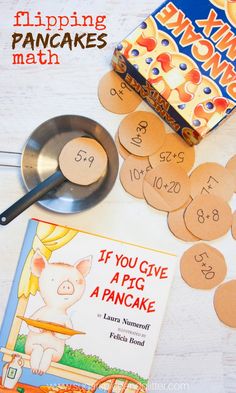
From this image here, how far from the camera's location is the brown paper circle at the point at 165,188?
2.15ft

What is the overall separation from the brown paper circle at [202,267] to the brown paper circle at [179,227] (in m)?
0.01

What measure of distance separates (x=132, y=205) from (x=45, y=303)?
18cm

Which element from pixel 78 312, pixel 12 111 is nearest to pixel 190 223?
pixel 78 312

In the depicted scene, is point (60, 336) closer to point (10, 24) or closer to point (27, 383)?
point (27, 383)

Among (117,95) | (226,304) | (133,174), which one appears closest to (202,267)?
(226,304)

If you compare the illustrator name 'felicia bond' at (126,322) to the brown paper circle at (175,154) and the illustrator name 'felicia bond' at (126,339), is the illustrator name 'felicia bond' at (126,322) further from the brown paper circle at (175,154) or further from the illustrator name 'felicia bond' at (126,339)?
the brown paper circle at (175,154)

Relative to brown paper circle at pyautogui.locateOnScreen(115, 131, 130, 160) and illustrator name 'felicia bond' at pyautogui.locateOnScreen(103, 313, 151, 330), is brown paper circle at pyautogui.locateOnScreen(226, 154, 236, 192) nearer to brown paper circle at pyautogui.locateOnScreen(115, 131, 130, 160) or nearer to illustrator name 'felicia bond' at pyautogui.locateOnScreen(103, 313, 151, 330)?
brown paper circle at pyautogui.locateOnScreen(115, 131, 130, 160)

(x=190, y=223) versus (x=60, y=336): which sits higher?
(x=190, y=223)

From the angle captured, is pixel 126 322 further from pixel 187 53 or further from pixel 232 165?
pixel 187 53

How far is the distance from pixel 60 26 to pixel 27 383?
514 mm

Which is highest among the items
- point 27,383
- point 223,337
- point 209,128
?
point 209,128

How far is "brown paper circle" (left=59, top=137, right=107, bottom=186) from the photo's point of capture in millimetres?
641

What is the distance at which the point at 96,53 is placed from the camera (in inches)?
27.0

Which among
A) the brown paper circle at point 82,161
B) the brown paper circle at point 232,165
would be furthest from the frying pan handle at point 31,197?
the brown paper circle at point 232,165
